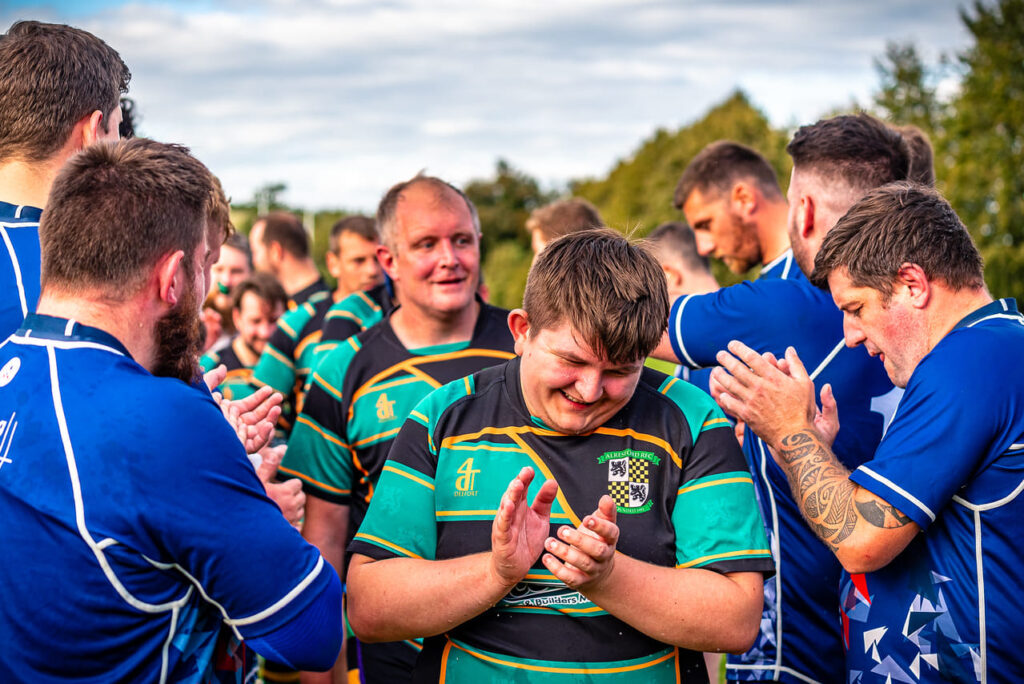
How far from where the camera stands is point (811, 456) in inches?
114

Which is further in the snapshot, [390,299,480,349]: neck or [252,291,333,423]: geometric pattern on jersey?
[252,291,333,423]: geometric pattern on jersey

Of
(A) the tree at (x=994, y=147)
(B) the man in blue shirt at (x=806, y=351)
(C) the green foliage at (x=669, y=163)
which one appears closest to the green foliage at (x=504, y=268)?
(C) the green foliage at (x=669, y=163)

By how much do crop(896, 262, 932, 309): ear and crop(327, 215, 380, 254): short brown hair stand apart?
5.65m

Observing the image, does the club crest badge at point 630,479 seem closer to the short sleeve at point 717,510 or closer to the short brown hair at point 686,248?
the short sleeve at point 717,510

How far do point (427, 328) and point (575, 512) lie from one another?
1.73 meters

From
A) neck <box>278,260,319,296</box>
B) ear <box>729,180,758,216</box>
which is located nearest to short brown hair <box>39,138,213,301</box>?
ear <box>729,180,758,216</box>

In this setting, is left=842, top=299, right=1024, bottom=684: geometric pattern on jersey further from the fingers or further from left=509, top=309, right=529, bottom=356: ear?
the fingers

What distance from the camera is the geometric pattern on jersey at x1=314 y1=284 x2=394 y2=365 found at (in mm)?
5242

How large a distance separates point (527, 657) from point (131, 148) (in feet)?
5.78

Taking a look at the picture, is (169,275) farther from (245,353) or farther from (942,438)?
(245,353)

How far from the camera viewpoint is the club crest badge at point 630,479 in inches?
103

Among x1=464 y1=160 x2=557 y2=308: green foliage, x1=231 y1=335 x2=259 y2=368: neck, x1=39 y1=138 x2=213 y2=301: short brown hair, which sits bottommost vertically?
A: x1=231 y1=335 x2=259 y2=368: neck

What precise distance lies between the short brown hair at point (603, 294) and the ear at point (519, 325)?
43mm

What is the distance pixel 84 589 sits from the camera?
2.01m
